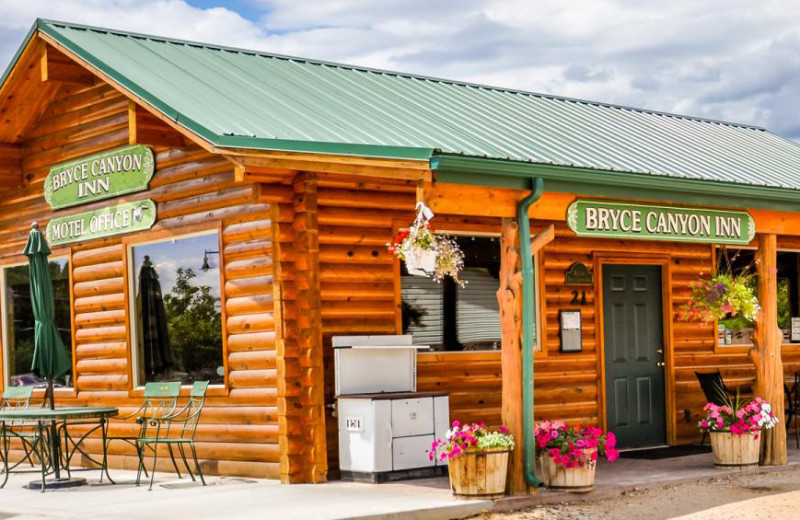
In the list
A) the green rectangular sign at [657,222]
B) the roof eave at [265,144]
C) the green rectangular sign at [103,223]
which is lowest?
the green rectangular sign at [657,222]

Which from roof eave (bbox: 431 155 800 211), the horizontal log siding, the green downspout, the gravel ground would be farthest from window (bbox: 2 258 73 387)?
the gravel ground

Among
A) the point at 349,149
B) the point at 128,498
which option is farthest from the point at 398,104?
the point at 128,498

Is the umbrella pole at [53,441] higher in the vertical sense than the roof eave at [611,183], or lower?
lower

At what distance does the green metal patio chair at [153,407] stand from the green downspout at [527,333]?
3603 millimetres

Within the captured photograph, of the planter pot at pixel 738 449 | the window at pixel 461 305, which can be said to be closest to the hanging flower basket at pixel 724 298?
the planter pot at pixel 738 449

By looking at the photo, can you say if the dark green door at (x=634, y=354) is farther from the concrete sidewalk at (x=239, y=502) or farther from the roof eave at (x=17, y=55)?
the roof eave at (x=17, y=55)

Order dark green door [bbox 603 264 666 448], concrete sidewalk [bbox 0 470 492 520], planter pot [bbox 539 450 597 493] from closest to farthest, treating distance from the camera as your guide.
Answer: concrete sidewalk [bbox 0 470 492 520], planter pot [bbox 539 450 597 493], dark green door [bbox 603 264 666 448]

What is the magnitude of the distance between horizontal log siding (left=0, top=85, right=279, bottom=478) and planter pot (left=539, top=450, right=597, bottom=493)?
2608 millimetres

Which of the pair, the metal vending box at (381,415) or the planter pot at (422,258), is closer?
the planter pot at (422,258)

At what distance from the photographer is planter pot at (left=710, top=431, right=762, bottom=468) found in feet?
37.8

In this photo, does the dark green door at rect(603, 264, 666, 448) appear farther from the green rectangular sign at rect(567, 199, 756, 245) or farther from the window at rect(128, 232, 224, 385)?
the window at rect(128, 232, 224, 385)

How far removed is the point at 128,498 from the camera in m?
10.4

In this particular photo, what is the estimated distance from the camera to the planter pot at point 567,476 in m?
9.95

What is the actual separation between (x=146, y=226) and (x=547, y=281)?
14.2 feet
